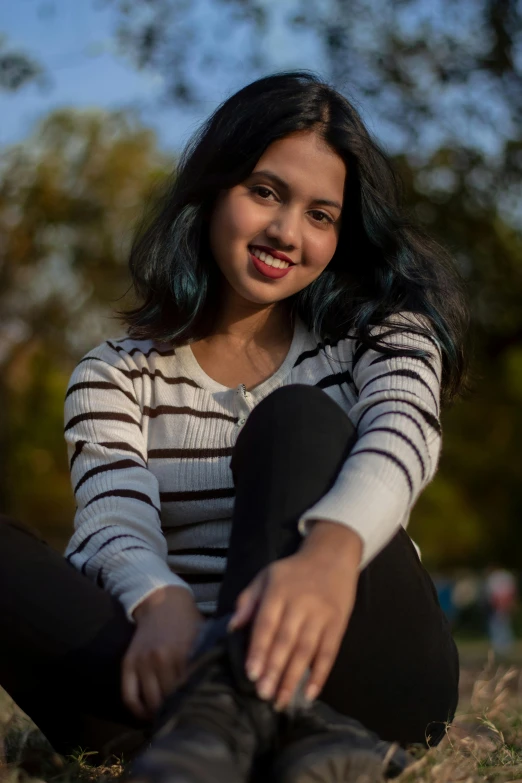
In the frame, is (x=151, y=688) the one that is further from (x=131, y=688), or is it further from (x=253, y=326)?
(x=253, y=326)

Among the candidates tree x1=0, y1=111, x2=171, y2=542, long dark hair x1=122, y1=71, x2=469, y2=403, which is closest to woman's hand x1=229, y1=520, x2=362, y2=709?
long dark hair x1=122, y1=71, x2=469, y2=403

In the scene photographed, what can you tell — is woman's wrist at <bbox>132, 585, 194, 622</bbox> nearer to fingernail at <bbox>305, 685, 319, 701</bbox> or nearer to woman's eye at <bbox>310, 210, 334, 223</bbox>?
fingernail at <bbox>305, 685, 319, 701</bbox>

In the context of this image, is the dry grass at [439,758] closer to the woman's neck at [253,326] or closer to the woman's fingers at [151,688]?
the woman's fingers at [151,688]

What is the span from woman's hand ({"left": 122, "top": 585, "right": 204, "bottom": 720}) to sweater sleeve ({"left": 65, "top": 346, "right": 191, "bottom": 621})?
0.26ft

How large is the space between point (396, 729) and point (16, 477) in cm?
2357

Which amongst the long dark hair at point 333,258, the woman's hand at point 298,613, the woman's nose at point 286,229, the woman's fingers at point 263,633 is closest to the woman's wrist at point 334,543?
the woman's hand at point 298,613

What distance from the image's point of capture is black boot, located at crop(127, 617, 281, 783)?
4.46 feet

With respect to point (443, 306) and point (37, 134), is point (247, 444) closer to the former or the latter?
point (443, 306)

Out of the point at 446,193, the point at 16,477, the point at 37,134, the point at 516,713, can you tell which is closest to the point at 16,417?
the point at 16,477

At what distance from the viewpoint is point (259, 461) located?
183 centimetres

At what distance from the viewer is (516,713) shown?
3000mm

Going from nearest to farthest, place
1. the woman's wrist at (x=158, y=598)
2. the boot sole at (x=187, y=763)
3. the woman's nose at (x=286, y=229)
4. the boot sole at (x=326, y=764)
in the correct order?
the boot sole at (x=187, y=763) → the boot sole at (x=326, y=764) → the woman's wrist at (x=158, y=598) → the woman's nose at (x=286, y=229)

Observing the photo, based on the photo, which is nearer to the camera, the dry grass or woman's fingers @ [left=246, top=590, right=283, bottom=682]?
woman's fingers @ [left=246, top=590, right=283, bottom=682]

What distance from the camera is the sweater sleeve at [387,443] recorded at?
173 centimetres
